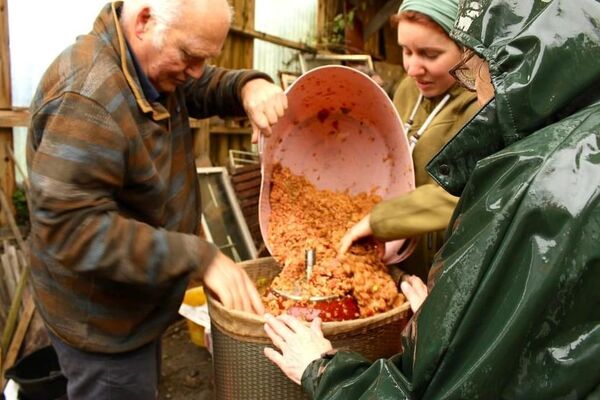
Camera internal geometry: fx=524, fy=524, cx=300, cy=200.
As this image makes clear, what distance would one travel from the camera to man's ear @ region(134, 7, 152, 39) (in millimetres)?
1910

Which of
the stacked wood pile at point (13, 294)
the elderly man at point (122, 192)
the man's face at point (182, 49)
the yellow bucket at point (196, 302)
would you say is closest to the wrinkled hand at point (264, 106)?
the elderly man at point (122, 192)

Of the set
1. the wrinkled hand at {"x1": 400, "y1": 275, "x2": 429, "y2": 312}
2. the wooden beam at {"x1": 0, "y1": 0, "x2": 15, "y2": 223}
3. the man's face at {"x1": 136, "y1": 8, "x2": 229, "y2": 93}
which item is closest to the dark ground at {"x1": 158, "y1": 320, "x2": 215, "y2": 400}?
A: the wooden beam at {"x1": 0, "y1": 0, "x2": 15, "y2": 223}

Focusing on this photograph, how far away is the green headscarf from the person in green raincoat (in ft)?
2.81

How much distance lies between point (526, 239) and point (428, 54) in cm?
131

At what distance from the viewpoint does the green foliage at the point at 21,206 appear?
12.5 ft

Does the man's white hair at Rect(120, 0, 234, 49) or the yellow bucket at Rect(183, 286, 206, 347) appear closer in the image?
the man's white hair at Rect(120, 0, 234, 49)

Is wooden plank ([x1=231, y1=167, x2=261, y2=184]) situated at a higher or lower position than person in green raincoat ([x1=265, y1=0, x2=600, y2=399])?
lower

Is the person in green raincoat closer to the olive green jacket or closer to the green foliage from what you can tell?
the olive green jacket

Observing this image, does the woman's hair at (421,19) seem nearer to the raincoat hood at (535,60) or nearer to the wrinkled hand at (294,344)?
the raincoat hood at (535,60)

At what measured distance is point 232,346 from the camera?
5.77 ft

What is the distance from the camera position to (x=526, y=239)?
2.83 ft

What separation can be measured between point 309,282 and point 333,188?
2.17ft

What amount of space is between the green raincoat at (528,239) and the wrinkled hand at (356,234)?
1002mm

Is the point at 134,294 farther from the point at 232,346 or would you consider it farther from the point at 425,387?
the point at 425,387
